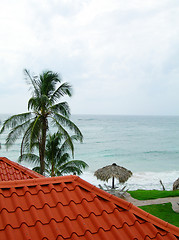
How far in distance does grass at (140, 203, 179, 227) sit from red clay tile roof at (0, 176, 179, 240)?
30.0 ft

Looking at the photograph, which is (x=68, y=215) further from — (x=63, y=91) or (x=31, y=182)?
(x=63, y=91)

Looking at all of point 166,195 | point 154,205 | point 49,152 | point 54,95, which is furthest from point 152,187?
point 54,95

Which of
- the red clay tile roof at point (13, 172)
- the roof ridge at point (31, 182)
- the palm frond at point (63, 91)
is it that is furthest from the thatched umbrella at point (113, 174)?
the roof ridge at point (31, 182)

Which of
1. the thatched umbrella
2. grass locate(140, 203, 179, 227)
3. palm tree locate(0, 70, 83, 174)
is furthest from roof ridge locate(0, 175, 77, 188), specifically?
the thatched umbrella

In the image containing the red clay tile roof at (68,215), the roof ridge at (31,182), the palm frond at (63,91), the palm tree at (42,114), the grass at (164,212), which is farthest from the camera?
the palm frond at (63,91)

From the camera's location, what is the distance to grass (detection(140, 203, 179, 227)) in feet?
36.6

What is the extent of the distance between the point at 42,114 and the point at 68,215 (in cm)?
929

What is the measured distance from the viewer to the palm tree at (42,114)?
37.4 ft

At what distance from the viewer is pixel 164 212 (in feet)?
39.6

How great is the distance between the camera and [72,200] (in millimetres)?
3047

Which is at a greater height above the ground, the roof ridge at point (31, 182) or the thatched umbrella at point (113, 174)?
the roof ridge at point (31, 182)

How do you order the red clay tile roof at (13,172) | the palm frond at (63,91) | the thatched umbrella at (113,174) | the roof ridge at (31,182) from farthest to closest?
the thatched umbrella at (113,174) → the palm frond at (63,91) → the red clay tile roof at (13,172) → the roof ridge at (31,182)

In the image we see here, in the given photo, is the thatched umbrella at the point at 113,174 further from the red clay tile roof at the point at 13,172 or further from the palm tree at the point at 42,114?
the red clay tile roof at the point at 13,172

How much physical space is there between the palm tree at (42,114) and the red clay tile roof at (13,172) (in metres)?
4.25
